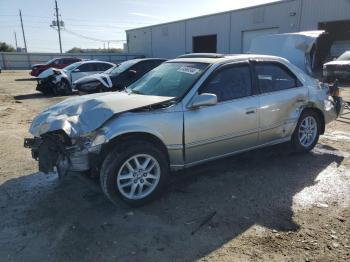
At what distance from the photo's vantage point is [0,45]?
5506 cm

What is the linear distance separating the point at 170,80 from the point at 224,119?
37.2 inches

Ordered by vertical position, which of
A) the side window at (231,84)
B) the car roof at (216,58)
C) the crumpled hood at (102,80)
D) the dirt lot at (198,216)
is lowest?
the dirt lot at (198,216)

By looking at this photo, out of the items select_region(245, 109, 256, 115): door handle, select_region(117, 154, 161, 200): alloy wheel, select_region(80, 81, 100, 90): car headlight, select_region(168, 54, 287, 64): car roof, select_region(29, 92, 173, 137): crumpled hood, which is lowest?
select_region(117, 154, 161, 200): alloy wheel

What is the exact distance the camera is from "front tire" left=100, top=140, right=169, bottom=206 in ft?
11.9

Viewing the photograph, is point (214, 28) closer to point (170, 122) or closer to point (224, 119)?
point (224, 119)

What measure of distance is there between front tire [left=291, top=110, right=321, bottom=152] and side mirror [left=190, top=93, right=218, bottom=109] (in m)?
2.08

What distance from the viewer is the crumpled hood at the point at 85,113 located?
363 centimetres

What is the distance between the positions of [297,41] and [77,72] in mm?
10069

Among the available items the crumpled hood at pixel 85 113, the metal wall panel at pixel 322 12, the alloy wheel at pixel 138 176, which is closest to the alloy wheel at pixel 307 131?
the crumpled hood at pixel 85 113

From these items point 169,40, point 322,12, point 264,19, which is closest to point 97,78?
point 322,12

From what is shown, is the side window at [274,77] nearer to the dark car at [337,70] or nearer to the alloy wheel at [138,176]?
the alloy wheel at [138,176]

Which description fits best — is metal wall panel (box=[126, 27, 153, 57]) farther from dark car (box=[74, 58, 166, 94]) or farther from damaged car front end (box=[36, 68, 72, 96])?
dark car (box=[74, 58, 166, 94])

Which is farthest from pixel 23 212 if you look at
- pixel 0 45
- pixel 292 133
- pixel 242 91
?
pixel 0 45

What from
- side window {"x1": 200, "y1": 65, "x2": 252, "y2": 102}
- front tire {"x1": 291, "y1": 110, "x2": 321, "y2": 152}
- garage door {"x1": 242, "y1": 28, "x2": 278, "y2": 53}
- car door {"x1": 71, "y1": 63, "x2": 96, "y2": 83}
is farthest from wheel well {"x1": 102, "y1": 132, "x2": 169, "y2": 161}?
garage door {"x1": 242, "y1": 28, "x2": 278, "y2": 53}
